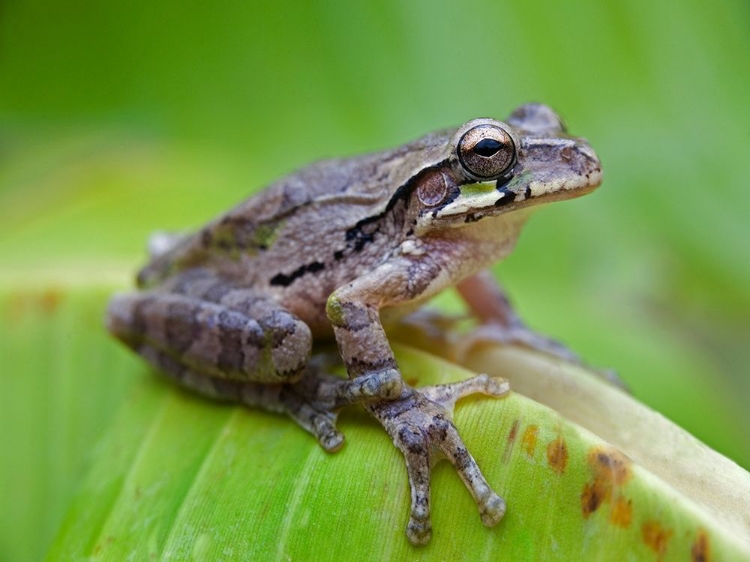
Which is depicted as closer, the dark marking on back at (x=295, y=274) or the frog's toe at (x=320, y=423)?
the frog's toe at (x=320, y=423)

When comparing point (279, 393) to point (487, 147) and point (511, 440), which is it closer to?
point (511, 440)

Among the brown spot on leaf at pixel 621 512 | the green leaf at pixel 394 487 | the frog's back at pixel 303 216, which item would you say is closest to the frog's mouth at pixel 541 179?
the frog's back at pixel 303 216

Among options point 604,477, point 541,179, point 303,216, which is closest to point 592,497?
point 604,477

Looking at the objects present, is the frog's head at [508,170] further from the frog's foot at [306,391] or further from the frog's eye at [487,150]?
the frog's foot at [306,391]

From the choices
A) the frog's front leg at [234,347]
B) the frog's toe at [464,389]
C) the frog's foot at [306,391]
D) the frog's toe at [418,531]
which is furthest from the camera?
the frog's front leg at [234,347]

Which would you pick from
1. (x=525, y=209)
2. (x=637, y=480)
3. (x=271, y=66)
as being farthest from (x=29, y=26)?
(x=637, y=480)

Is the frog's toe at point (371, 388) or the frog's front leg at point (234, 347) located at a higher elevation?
the frog's front leg at point (234, 347)

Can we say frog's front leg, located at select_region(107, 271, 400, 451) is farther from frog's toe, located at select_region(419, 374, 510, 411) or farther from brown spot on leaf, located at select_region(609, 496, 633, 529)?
brown spot on leaf, located at select_region(609, 496, 633, 529)
